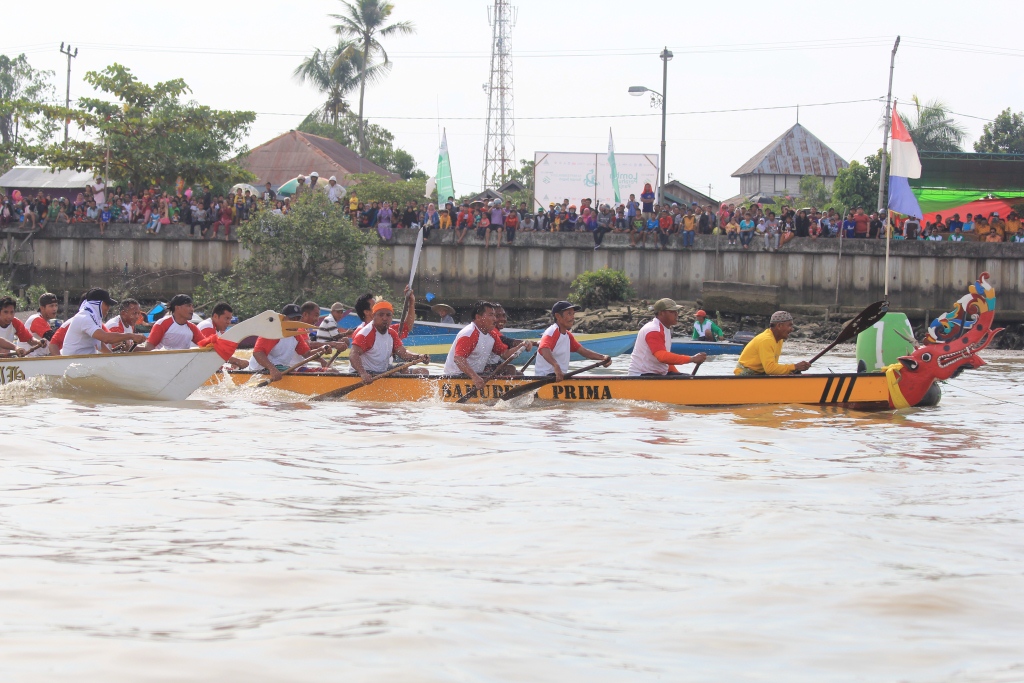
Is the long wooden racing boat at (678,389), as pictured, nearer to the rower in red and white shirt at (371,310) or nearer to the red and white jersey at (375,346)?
the red and white jersey at (375,346)

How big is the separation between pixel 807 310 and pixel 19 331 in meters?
20.3

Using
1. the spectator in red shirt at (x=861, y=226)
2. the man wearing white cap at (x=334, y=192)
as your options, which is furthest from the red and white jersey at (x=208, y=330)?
the spectator in red shirt at (x=861, y=226)

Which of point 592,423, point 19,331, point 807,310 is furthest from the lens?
point 807,310

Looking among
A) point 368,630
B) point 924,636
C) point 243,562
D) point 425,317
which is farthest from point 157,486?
point 425,317

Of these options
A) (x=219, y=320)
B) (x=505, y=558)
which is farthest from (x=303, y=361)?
(x=505, y=558)

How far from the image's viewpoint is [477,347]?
41.5ft

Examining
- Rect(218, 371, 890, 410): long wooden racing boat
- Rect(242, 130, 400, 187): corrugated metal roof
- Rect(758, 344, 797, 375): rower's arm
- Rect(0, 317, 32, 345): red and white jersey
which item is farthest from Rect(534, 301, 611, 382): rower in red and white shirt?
Rect(242, 130, 400, 187): corrugated metal roof

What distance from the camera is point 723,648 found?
4234 mm

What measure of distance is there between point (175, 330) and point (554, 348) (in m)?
4.79

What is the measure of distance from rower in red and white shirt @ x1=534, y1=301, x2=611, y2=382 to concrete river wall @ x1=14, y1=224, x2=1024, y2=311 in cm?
1703

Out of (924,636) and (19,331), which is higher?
(19,331)

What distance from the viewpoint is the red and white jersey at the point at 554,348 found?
41.0 feet

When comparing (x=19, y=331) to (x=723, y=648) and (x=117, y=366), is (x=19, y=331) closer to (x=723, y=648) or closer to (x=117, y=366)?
(x=117, y=366)

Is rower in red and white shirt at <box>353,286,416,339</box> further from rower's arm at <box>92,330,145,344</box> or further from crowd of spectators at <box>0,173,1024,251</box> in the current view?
crowd of spectators at <box>0,173,1024,251</box>
